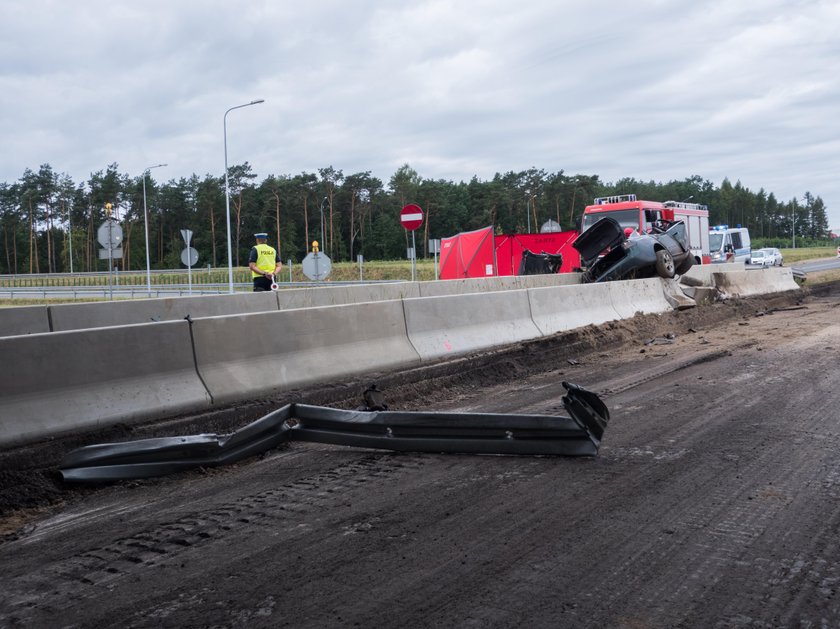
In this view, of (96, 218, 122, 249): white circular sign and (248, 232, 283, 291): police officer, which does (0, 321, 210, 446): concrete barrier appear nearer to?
(248, 232, 283, 291): police officer

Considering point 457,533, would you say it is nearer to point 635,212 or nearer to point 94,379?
point 94,379

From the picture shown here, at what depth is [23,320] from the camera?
1077 cm

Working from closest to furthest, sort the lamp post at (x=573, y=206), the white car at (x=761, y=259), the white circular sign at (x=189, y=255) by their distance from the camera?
the white circular sign at (x=189, y=255) → the white car at (x=761, y=259) → the lamp post at (x=573, y=206)

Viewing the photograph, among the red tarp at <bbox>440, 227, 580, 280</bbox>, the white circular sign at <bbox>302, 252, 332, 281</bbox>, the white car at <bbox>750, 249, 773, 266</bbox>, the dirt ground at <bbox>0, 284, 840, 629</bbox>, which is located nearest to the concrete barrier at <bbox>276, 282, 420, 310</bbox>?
the white circular sign at <bbox>302, 252, 332, 281</bbox>

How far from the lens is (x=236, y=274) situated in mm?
57812

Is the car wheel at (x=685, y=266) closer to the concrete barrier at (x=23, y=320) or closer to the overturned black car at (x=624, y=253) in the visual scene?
the overturned black car at (x=624, y=253)

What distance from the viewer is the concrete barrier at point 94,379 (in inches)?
205

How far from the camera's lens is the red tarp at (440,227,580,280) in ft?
71.9

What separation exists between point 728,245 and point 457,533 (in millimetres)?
33016

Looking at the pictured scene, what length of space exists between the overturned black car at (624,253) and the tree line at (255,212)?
50278 millimetres

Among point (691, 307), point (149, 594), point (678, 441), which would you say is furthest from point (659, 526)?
point (691, 307)

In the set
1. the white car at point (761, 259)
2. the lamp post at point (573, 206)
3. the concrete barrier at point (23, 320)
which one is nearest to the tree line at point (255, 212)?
the lamp post at point (573, 206)

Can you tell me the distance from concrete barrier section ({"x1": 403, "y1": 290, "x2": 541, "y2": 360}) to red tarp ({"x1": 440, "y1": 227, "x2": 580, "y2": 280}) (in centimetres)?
1095

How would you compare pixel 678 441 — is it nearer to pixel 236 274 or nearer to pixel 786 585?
pixel 786 585
